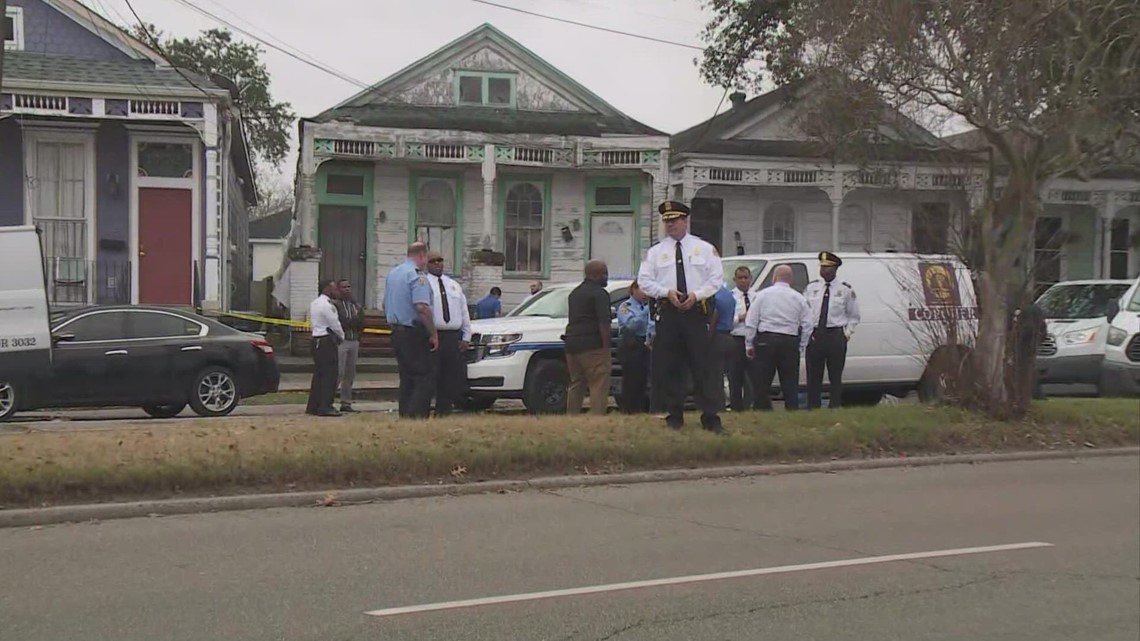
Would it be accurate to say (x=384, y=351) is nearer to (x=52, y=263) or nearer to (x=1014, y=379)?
(x=52, y=263)

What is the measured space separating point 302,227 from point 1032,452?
17377 millimetres

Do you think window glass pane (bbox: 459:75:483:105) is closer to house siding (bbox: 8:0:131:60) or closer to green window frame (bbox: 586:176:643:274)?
green window frame (bbox: 586:176:643:274)

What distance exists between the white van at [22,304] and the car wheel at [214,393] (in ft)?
6.18

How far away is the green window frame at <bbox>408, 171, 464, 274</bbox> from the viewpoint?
25.5m

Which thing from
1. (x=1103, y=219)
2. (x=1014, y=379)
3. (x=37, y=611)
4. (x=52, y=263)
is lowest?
(x=37, y=611)

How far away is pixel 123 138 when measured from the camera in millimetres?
21797

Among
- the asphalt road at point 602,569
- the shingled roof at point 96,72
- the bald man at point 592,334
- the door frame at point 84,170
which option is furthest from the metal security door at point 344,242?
the asphalt road at point 602,569

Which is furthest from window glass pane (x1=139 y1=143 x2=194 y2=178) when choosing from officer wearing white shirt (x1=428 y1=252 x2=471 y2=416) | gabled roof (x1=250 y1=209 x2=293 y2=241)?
gabled roof (x1=250 y1=209 x2=293 y2=241)

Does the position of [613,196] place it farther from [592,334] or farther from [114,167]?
[592,334]

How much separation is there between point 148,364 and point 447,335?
4.73 m

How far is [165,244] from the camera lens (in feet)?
72.7

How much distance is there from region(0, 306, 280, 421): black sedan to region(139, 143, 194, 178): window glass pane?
8980 mm

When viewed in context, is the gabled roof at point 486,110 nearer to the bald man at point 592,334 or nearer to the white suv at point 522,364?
the white suv at point 522,364

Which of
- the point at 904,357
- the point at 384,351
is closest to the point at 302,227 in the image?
the point at 384,351
